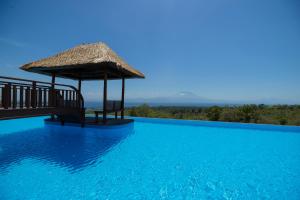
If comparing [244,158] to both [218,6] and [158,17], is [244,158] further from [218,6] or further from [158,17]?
[158,17]

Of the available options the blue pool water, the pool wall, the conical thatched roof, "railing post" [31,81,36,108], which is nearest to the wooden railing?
"railing post" [31,81,36,108]

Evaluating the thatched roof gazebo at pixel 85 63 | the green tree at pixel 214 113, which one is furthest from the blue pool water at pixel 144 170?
the green tree at pixel 214 113

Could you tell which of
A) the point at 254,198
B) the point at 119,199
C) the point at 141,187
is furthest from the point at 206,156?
the point at 119,199

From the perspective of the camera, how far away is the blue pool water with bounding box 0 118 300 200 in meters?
2.43

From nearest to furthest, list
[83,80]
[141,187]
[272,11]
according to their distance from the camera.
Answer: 1. [141,187]
2. [272,11]
3. [83,80]

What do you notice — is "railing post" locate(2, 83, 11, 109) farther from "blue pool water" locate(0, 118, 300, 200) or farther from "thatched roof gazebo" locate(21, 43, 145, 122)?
"thatched roof gazebo" locate(21, 43, 145, 122)

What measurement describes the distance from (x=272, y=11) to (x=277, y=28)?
113cm

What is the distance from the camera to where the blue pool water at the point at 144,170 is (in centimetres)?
243

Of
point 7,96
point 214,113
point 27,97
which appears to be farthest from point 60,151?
point 214,113

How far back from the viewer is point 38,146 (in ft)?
15.6

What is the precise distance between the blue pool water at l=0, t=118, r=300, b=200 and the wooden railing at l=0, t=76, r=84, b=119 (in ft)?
4.35

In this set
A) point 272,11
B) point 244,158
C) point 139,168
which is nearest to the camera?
point 139,168

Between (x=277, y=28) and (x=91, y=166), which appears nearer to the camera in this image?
(x=91, y=166)

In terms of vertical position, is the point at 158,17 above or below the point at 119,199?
above
